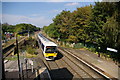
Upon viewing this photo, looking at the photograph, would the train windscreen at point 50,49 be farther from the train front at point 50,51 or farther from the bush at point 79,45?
the bush at point 79,45

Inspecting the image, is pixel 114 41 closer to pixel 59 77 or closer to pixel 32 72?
pixel 59 77

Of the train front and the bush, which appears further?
the bush

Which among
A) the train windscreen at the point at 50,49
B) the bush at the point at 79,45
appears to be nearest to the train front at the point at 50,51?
the train windscreen at the point at 50,49

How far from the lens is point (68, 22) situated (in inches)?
1326

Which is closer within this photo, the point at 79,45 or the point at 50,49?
the point at 50,49

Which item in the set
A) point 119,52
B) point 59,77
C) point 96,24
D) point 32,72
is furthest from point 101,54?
point 32,72

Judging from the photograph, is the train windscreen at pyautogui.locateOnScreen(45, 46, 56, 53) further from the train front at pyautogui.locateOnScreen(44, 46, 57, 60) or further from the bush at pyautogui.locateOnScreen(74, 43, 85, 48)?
the bush at pyautogui.locateOnScreen(74, 43, 85, 48)


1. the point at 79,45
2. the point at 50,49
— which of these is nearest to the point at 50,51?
the point at 50,49

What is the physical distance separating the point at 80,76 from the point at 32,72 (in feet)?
17.5

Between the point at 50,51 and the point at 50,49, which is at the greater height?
the point at 50,49

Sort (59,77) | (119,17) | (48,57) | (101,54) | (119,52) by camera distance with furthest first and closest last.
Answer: (101,54) < (48,57) < (119,52) < (119,17) < (59,77)

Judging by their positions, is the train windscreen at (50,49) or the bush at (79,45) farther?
the bush at (79,45)

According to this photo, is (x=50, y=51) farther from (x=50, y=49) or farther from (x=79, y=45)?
(x=79, y=45)

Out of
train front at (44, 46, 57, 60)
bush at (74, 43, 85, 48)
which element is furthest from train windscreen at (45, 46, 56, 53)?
bush at (74, 43, 85, 48)
